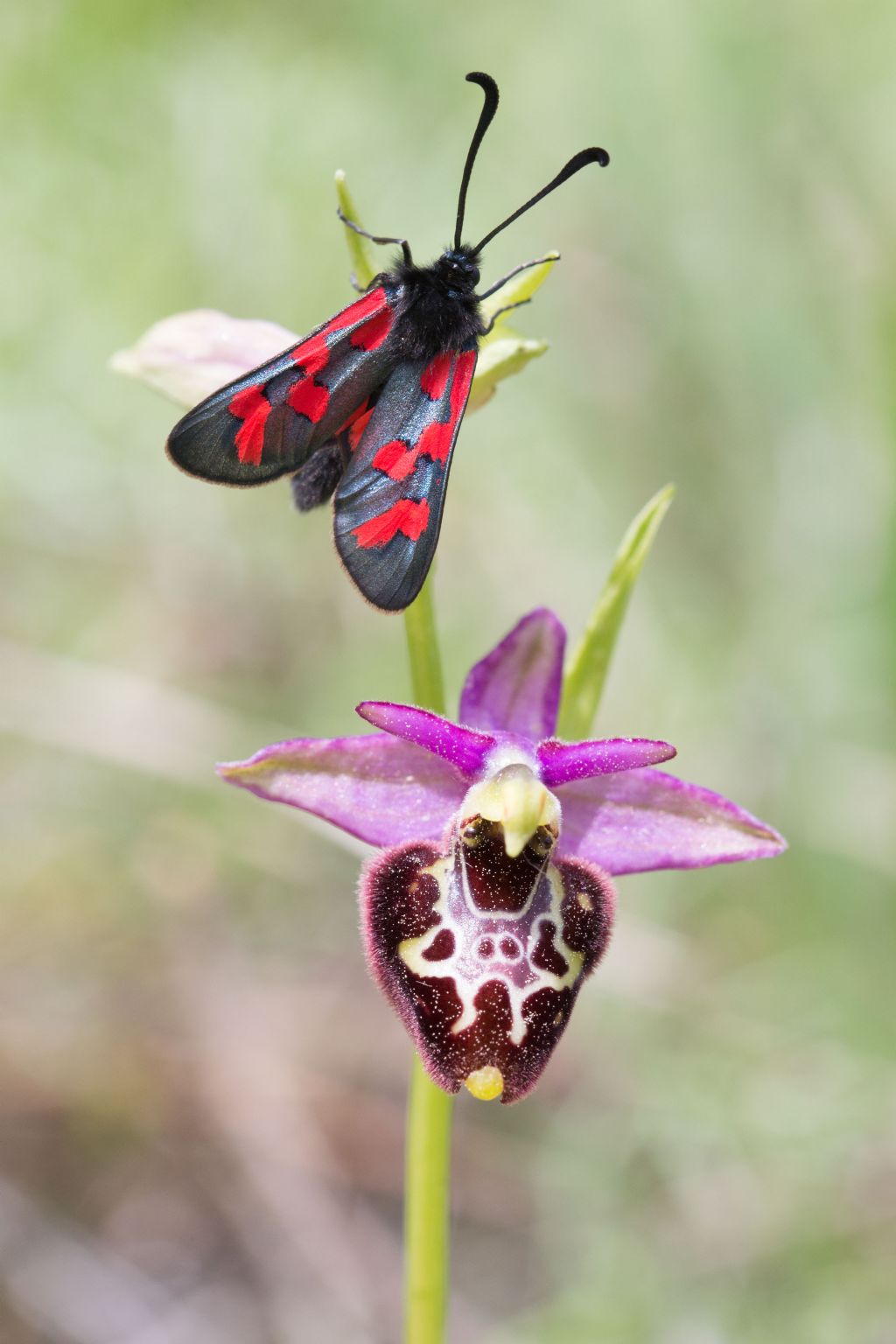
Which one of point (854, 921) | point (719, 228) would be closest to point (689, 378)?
point (719, 228)

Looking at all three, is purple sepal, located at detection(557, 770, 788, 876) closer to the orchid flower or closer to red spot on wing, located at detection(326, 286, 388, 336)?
the orchid flower

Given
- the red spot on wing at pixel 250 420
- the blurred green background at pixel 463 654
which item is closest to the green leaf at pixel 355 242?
the red spot on wing at pixel 250 420

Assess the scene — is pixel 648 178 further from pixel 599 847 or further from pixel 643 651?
pixel 599 847

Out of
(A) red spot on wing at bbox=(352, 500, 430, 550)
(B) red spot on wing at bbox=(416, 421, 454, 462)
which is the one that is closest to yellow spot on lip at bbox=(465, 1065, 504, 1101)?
(A) red spot on wing at bbox=(352, 500, 430, 550)

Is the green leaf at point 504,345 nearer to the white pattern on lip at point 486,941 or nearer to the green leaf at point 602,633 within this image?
the green leaf at point 602,633

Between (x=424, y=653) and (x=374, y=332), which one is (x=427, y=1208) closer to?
(x=424, y=653)

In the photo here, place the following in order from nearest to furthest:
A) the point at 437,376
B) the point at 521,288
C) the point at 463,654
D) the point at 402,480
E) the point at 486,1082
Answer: the point at 486,1082 < the point at 402,480 < the point at 437,376 < the point at 521,288 < the point at 463,654

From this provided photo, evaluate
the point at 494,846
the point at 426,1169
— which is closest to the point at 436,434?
the point at 494,846
